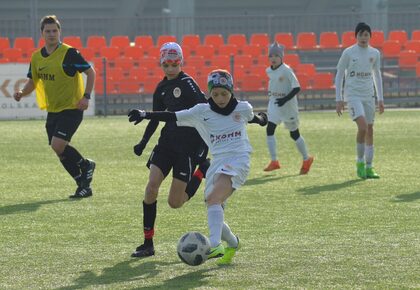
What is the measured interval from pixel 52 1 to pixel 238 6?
817 centimetres

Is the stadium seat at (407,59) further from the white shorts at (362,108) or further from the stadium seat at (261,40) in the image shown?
the white shorts at (362,108)

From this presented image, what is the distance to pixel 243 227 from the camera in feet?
32.6

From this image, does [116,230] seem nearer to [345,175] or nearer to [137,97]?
[345,175]

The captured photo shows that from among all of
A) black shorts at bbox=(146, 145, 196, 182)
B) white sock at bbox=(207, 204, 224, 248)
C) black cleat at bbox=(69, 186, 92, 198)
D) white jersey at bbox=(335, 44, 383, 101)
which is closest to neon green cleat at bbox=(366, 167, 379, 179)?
white jersey at bbox=(335, 44, 383, 101)

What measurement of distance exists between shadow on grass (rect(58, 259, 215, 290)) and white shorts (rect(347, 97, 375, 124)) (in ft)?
21.3

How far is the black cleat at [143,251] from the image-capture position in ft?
27.7

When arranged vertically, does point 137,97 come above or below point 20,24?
below

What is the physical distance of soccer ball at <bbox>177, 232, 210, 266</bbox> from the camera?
301 inches

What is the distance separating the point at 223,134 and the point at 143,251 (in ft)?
3.91

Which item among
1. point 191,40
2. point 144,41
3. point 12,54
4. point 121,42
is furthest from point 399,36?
point 12,54

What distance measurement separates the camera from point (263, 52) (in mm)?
33281

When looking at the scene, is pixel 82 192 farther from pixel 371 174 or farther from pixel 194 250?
pixel 194 250

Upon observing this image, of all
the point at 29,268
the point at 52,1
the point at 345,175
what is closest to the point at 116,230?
the point at 29,268

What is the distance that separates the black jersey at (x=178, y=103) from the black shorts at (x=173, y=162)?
61 millimetres
